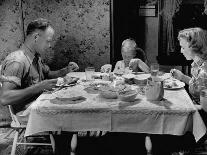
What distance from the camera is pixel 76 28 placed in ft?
13.4

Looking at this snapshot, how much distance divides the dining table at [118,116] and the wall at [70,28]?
5.78 feet

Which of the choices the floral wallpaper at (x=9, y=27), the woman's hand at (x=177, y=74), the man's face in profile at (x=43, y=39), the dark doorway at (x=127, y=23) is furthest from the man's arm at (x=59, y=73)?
the dark doorway at (x=127, y=23)

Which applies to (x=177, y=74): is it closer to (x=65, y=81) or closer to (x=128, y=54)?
(x=128, y=54)

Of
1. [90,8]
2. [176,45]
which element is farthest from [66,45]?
[176,45]

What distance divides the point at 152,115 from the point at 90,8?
2140mm

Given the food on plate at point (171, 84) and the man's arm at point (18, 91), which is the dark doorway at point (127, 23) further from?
the man's arm at point (18, 91)

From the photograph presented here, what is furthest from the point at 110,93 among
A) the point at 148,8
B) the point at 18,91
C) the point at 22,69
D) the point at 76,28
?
the point at 148,8

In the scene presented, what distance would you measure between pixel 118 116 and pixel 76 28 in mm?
2047

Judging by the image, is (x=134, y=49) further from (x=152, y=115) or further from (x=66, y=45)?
(x=152, y=115)

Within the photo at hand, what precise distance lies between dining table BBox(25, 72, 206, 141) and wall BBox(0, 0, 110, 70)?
5.78ft

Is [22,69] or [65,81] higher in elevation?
[22,69]

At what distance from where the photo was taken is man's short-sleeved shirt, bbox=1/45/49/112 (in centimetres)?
287

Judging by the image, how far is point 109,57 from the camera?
163 inches

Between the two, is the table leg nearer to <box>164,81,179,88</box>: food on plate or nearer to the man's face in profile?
the man's face in profile
